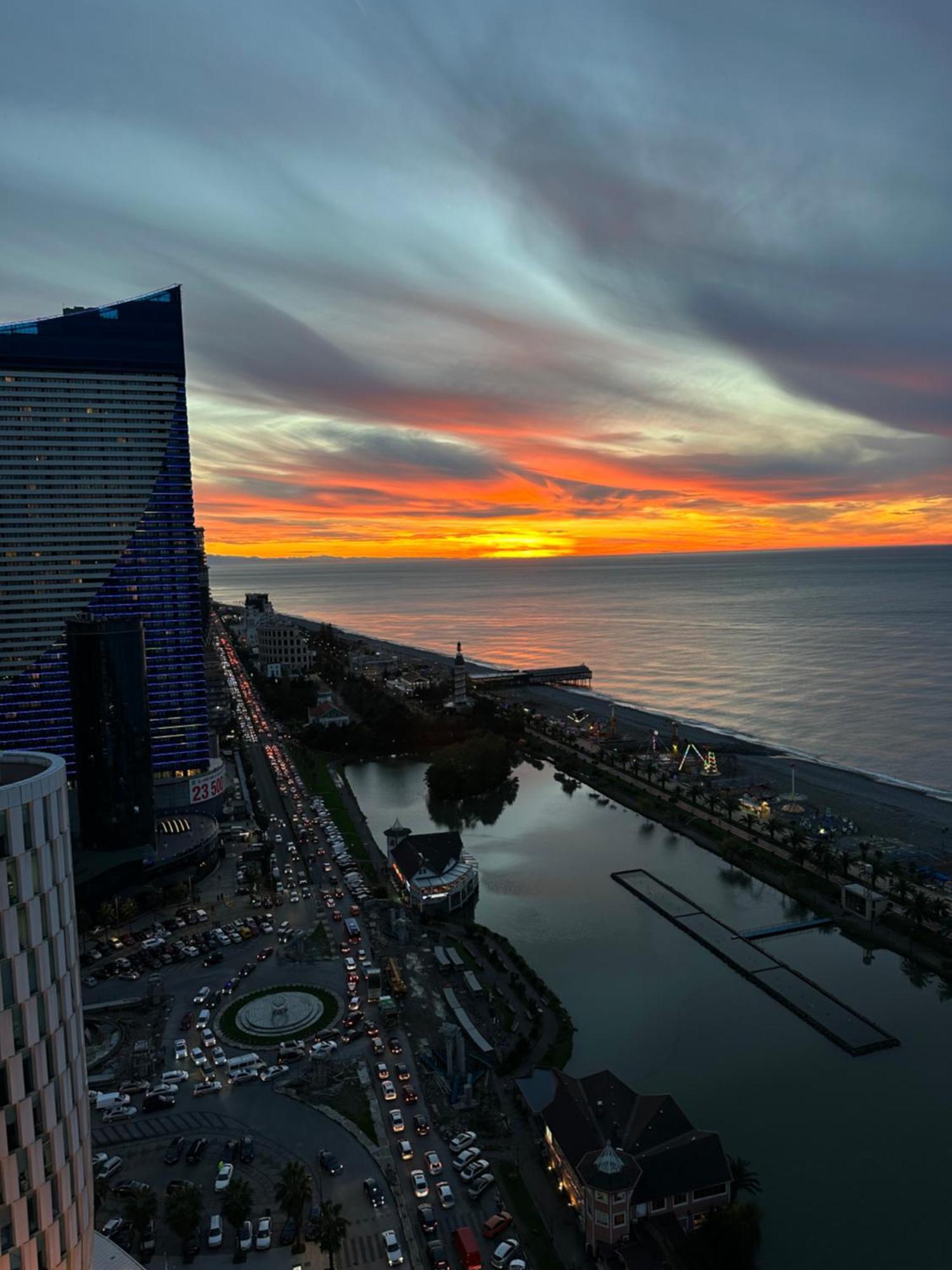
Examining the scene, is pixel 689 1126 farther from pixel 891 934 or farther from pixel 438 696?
pixel 438 696

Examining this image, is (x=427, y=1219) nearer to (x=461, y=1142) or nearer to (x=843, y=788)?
(x=461, y=1142)

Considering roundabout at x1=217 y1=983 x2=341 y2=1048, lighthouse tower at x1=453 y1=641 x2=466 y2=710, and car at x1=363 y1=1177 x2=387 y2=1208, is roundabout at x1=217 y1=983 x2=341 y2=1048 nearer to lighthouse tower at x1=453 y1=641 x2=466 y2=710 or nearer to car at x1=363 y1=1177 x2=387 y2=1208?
car at x1=363 y1=1177 x2=387 y2=1208

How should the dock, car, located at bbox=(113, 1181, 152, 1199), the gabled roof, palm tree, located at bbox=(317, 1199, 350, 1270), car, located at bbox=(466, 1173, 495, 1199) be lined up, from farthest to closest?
the gabled roof < the dock < car, located at bbox=(466, 1173, 495, 1199) < car, located at bbox=(113, 1181, 152, 1199) < palm tree, located at bbox=(317, 1199, 350, 1270)

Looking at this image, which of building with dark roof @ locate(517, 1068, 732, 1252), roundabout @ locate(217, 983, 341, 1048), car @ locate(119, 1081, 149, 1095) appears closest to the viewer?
building with dark roof @ locate(517, 1068, 732, 1252)

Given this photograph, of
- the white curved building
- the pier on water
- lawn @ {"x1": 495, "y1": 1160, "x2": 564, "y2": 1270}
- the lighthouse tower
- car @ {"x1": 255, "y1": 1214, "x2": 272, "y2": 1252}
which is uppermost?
the white curved building

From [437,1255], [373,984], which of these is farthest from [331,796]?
[437,1255]

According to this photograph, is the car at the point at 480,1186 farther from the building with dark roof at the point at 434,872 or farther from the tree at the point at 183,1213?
the building with dark roof at the point at 434,872

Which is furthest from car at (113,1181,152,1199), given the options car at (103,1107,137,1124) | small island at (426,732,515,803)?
small island at (426,732,515,803)
